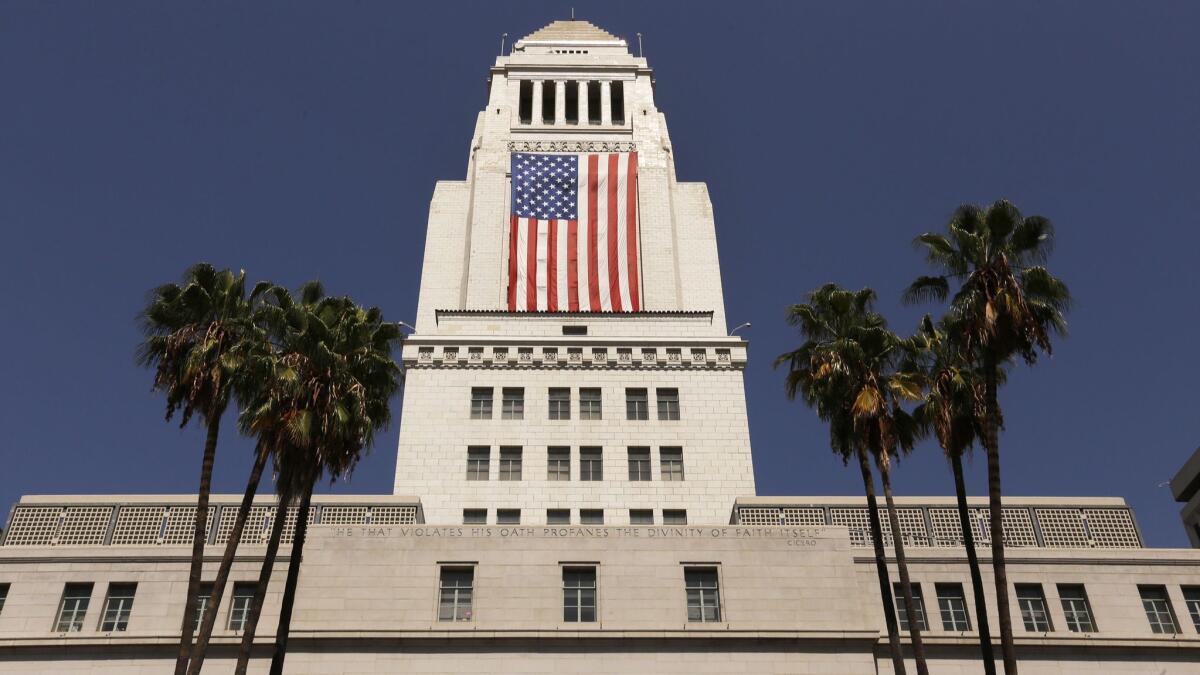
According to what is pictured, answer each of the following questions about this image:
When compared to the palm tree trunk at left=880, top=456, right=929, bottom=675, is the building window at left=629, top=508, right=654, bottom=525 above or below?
above

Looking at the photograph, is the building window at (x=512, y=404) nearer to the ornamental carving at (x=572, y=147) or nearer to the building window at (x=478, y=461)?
the building window at (x=478, y=461)

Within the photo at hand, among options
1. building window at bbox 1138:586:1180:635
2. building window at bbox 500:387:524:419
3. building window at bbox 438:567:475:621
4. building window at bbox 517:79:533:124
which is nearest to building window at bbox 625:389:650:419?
building window at bbox 500:387:524:419

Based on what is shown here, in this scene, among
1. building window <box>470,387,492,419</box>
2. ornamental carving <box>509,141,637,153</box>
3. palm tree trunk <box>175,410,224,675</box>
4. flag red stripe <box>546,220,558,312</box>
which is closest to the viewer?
palm tree trunk <box>175,410,224,675</box>

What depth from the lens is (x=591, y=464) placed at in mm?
47125

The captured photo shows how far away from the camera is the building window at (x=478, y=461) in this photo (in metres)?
→ 46.6

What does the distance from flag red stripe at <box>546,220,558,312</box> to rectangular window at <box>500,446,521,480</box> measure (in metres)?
10.5

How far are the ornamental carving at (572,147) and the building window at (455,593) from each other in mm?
33654

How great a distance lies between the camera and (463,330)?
173ft

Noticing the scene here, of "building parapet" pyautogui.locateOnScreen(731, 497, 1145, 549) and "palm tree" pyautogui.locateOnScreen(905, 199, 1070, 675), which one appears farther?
"building parapet" pyautogui.locateOnScreen(731, 497, 1145, 549)

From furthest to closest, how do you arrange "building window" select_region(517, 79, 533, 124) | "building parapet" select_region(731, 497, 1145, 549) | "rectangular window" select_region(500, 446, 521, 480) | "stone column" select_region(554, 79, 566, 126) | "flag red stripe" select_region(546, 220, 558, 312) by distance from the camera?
1. "building window" select_region(517, 79, 533, 124)
2. "stone column" select_region(554, 79, 566, 126)
3. "flag red stripe" select_region(546, 220, 558, 312)
4. "rectangular window" select_region(500, 446, 521, 480)
5. "building parapet" select_region(731, 497, 1145, 549)

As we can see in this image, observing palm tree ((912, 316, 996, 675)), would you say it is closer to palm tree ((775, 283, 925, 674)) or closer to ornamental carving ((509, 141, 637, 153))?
palm tree ((775, 283, 925, 674))

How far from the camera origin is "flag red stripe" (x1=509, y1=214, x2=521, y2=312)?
56.5m

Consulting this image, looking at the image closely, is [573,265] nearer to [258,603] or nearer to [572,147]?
[572,147]

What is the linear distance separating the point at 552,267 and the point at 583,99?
15627 millimetres
